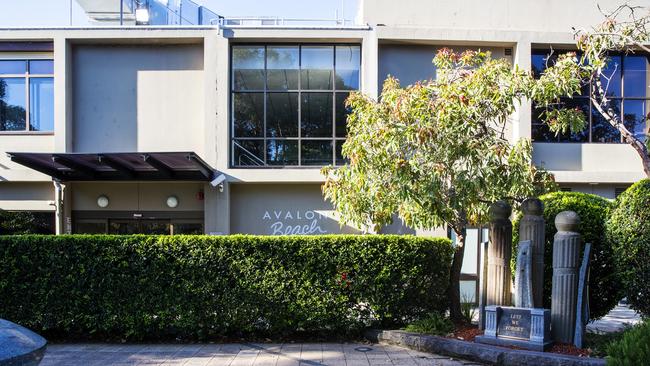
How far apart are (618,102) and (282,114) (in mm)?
9338

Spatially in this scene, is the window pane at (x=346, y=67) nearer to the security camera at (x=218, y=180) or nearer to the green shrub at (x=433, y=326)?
the security camera at (x=218, y=180)

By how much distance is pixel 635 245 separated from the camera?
22.5 ft

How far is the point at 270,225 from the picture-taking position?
13.3 meters

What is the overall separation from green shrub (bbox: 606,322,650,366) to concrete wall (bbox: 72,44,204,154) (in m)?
11.1

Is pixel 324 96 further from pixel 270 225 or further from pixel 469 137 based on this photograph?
pixel 469 137

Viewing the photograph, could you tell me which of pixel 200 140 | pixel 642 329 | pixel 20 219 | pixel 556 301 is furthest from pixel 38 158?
pixel 642 329

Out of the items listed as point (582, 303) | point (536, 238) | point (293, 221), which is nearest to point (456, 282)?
point (536, 238)

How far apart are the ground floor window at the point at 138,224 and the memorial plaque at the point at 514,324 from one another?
28.8 ft

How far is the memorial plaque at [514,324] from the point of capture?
680 centimetres

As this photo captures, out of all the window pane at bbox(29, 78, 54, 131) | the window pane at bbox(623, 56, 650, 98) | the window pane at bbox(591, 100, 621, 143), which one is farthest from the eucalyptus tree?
the window pane at bbox(29, 78, 54, 131)

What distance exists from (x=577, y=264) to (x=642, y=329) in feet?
8.45

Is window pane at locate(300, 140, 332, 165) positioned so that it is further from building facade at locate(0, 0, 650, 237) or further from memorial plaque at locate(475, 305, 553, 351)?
memorial plaque at locate(475, 305, 553, 351)

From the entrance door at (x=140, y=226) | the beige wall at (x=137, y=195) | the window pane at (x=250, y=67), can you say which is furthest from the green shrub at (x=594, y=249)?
the entrance door at (x=140, y=226)

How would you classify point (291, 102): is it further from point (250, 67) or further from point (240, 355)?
point (240, 355)
